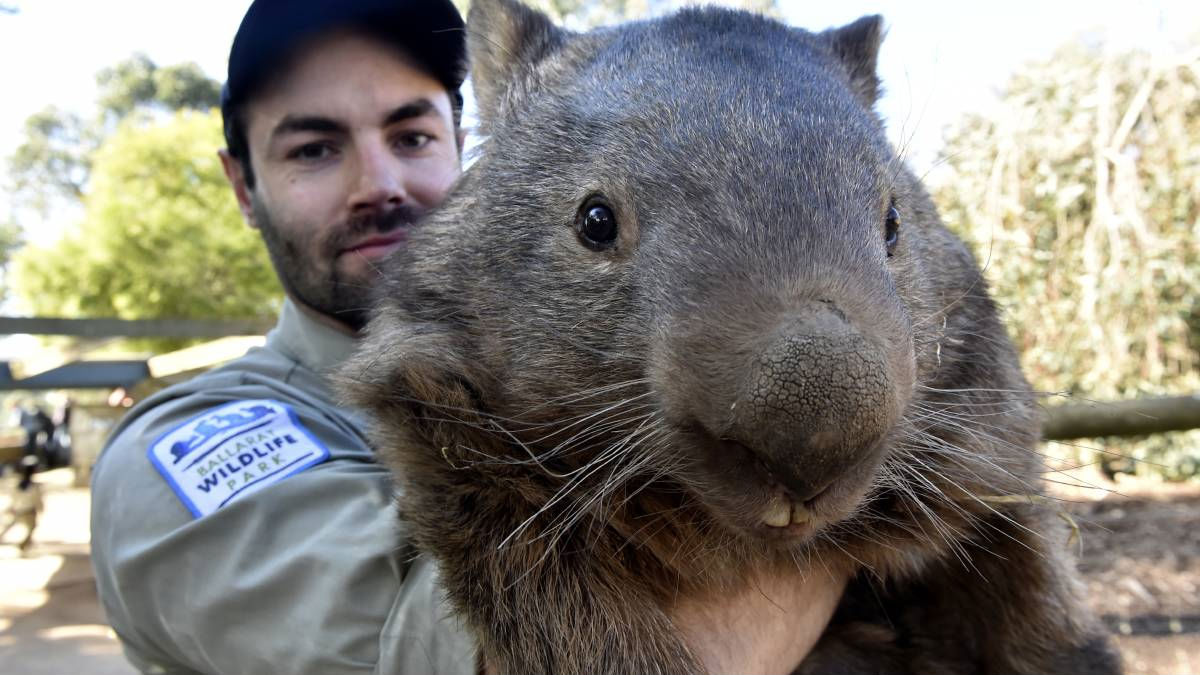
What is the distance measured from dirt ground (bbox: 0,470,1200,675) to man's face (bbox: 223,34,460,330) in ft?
8.98

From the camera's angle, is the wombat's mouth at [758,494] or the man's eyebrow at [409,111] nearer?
the wombat's mouth at [758,494]

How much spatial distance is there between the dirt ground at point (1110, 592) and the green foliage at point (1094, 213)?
73 cm

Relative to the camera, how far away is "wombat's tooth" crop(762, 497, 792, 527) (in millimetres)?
1197

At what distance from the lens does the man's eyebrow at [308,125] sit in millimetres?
2600

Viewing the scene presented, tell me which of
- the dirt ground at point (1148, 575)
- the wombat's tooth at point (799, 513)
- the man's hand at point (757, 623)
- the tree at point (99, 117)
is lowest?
the dirt ground at point (1148, 575)

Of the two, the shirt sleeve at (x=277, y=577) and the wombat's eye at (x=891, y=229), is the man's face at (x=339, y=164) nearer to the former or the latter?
the shirt sleeve at (x=277, y=577)

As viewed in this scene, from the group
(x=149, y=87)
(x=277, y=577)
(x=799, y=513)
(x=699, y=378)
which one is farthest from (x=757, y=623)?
(x=149, y=87)

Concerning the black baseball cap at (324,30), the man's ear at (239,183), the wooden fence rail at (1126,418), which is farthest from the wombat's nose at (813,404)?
the wooden fence rail at (1126,418)

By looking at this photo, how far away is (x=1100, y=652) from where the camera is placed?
2156 millimetres

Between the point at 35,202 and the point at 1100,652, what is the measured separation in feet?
128

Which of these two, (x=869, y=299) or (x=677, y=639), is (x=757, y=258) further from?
(x=677, y=639)

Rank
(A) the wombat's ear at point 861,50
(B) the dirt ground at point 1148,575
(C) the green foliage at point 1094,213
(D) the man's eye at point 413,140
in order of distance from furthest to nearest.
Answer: (C) the green foliage at point 1094,213, (B) the dirt ground at point 1148,575, (D) the man's eye at point 413,140, (A) the wombat's ear at point 861,50

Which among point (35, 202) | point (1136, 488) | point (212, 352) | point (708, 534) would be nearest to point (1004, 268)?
point (1136, 488)

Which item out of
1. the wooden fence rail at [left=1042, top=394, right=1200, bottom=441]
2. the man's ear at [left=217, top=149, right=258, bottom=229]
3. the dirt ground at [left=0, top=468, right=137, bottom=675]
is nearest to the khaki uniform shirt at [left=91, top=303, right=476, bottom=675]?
the man's ear at [left=217, top=149, right=258, bottom=229]
